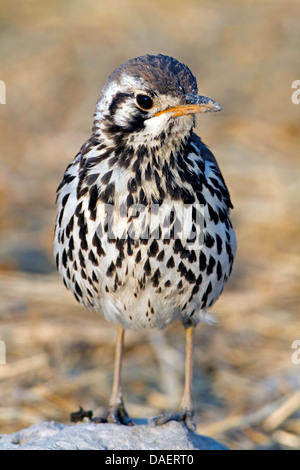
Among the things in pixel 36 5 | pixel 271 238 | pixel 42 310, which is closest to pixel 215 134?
pixel 271 238

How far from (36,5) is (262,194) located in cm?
747

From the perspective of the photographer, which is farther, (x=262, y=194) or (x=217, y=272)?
(x=262, y=194)

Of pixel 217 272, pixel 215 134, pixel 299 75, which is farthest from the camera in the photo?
pixel 299 75

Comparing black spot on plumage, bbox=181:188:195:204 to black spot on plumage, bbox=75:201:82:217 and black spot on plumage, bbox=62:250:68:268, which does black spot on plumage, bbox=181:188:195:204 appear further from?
black spot on plumage, bbox=62:250:68:268

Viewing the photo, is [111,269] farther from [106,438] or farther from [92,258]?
[106,438]

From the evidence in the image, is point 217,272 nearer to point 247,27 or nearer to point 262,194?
point 262,194

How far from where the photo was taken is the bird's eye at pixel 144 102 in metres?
4.35

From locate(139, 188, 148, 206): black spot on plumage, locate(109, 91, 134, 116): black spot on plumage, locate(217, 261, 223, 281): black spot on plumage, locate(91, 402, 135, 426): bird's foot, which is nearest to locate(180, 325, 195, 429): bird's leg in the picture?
locate(91, 402, 135, 426): bird's foot

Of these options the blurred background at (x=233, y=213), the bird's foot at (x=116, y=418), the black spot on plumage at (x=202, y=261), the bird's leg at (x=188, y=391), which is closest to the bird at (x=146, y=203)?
the black spot on plumage at (x=202, y=261)

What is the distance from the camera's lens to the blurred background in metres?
7.61

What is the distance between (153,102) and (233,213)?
20.1 feet

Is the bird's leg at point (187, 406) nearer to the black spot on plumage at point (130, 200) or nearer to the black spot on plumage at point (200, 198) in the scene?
the black spot on plumage at point (200, 198)

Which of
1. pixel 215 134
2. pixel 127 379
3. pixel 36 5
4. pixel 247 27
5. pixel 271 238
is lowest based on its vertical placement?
pixel 127 379

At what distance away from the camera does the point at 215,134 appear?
1203 cm
